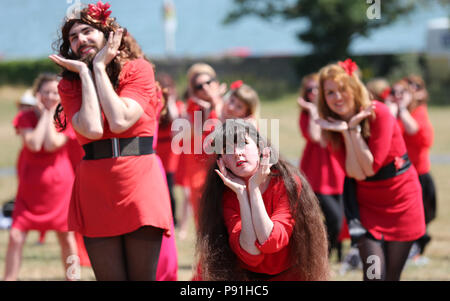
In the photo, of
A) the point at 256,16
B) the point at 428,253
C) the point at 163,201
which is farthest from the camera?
the point at 256,16

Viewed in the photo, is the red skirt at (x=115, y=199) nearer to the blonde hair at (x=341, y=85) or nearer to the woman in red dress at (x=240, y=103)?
the blonde hair at (x=341, y=85)

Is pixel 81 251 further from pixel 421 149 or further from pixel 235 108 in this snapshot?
pixel 421 149

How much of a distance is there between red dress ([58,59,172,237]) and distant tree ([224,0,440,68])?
104 ft

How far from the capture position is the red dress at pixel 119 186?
10.2 feet

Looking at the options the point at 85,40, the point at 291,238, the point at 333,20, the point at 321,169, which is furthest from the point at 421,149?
the point at 333,20

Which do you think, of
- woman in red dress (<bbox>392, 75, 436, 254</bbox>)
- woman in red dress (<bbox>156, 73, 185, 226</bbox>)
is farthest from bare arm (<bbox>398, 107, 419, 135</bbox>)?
woman in red dress (<bbox>156, 73, 185, 226</bbox>)

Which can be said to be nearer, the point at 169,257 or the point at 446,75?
the point at 169,257

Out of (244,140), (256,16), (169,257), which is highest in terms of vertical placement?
(256,16)

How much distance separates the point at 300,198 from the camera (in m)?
3.10

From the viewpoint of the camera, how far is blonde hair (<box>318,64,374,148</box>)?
402cm

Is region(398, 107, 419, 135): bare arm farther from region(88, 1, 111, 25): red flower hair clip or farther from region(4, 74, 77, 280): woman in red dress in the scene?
region(88, 1, 111, 25): red flower hair clip


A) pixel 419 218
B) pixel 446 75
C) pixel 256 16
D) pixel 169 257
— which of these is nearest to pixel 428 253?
pixel 419 218

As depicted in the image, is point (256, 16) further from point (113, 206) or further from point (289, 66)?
point (113, 206)

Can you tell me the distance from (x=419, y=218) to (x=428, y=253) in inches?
109
